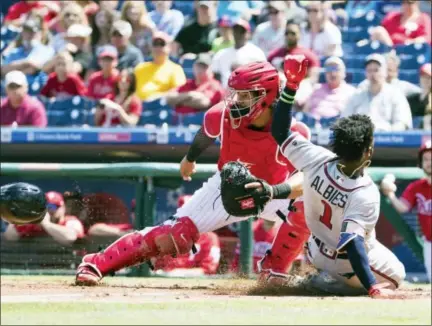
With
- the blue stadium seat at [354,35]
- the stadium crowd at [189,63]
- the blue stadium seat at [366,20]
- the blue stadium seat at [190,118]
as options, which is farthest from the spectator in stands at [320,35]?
the blue stadium seat at [190,118]

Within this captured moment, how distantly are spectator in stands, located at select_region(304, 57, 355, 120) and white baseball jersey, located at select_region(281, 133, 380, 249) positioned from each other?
4269 mm

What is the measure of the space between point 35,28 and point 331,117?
430 cm

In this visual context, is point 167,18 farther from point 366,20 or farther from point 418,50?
point 418,50

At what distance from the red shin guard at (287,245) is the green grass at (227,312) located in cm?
101

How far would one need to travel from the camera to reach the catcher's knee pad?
6906mm

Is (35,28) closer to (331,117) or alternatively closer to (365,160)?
(331,117)

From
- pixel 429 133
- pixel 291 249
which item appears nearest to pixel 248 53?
pixel 429 133

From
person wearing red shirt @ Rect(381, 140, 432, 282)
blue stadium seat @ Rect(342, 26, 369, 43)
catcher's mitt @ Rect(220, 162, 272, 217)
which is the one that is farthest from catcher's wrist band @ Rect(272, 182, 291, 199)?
blue stadium seat @ Rect(342, 26, 369, 43)

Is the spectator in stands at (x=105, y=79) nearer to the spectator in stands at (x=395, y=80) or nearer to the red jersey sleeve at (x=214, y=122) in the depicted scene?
the spectator in stands at (x=395, y=80)

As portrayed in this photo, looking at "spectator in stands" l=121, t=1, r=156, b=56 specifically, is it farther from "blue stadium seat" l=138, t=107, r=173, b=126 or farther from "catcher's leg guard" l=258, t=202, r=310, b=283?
"catcher's leg guard" l=258, t=202, r=310, b=283

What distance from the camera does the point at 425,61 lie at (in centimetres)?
1174

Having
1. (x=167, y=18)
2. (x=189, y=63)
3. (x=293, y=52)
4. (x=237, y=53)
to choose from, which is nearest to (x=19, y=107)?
(x=189, y=63)

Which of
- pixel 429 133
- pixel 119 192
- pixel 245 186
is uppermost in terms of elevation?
pixel 245 186

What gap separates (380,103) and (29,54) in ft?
15.3
